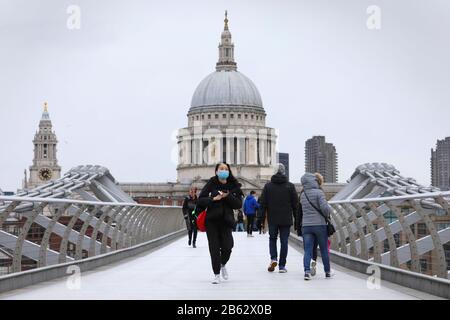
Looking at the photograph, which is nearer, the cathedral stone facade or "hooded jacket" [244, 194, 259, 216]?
"hooded jacket" [244, 194, 259, 216]

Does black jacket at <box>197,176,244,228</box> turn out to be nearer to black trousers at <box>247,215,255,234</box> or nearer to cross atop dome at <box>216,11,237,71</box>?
black trousers at <box>247,215,255,234</box>

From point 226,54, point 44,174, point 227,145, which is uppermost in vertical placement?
point 226,54

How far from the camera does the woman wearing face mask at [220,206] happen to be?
47.3ft

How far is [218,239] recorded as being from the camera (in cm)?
1459

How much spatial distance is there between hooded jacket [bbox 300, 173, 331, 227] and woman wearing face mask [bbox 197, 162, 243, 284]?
1.07 meters

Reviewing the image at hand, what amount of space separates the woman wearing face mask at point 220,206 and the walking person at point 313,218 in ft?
3.53

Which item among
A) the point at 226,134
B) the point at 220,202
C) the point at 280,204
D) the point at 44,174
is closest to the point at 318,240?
the point at 280,204

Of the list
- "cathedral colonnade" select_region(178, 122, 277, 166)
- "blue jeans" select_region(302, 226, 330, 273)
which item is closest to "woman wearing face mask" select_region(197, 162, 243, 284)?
"blue jeans" select_region(302, 226, 330, 273)

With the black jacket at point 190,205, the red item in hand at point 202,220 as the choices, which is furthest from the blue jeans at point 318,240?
the black jacket at point 190,205

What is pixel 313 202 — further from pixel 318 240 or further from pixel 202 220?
pixel 202 220

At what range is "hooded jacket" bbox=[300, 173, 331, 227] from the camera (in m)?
15.0

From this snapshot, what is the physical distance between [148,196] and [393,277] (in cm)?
15244

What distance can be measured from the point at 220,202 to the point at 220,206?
0.19ft
